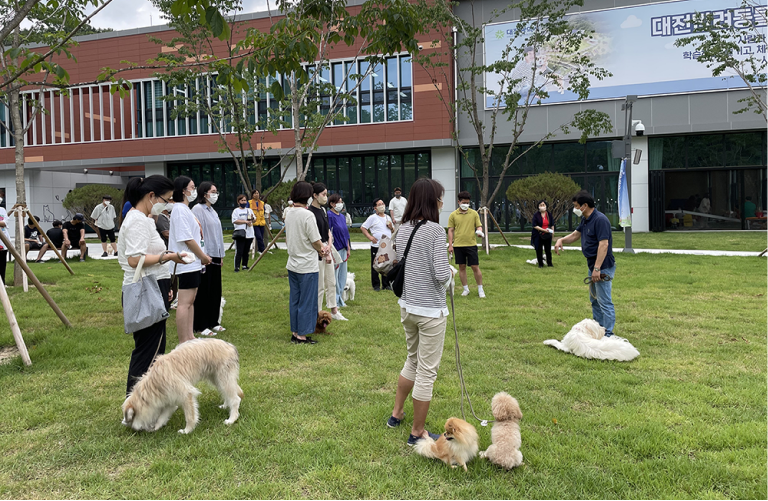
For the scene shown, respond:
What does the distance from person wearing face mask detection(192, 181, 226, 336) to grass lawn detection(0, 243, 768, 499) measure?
489 mm

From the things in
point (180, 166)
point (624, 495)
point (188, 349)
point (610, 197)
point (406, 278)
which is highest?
point (180, 166)

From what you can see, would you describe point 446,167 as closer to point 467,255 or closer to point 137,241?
point 467,255

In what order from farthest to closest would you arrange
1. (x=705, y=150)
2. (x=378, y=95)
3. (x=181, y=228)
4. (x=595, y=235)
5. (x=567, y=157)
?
(x=378, y=95) < (x=567, y=157) < (x=705, y=150) < (x=595, y=235) < (x=181, y=228)

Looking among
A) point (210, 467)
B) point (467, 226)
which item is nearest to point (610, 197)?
point (467, 226)

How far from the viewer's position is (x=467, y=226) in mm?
9180

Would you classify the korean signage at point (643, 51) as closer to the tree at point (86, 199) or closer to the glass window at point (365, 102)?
the glass window at point (365, 102)

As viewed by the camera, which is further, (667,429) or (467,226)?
(467,226)

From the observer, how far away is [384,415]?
4.11 meters

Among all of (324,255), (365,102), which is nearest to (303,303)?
(324,255)

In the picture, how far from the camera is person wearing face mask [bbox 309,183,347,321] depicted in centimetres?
702

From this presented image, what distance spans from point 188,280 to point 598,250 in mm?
4516

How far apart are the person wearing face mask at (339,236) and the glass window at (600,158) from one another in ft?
62.8

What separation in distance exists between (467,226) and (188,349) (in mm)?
6114

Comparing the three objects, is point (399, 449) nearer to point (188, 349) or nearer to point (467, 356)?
point (188, 349)
